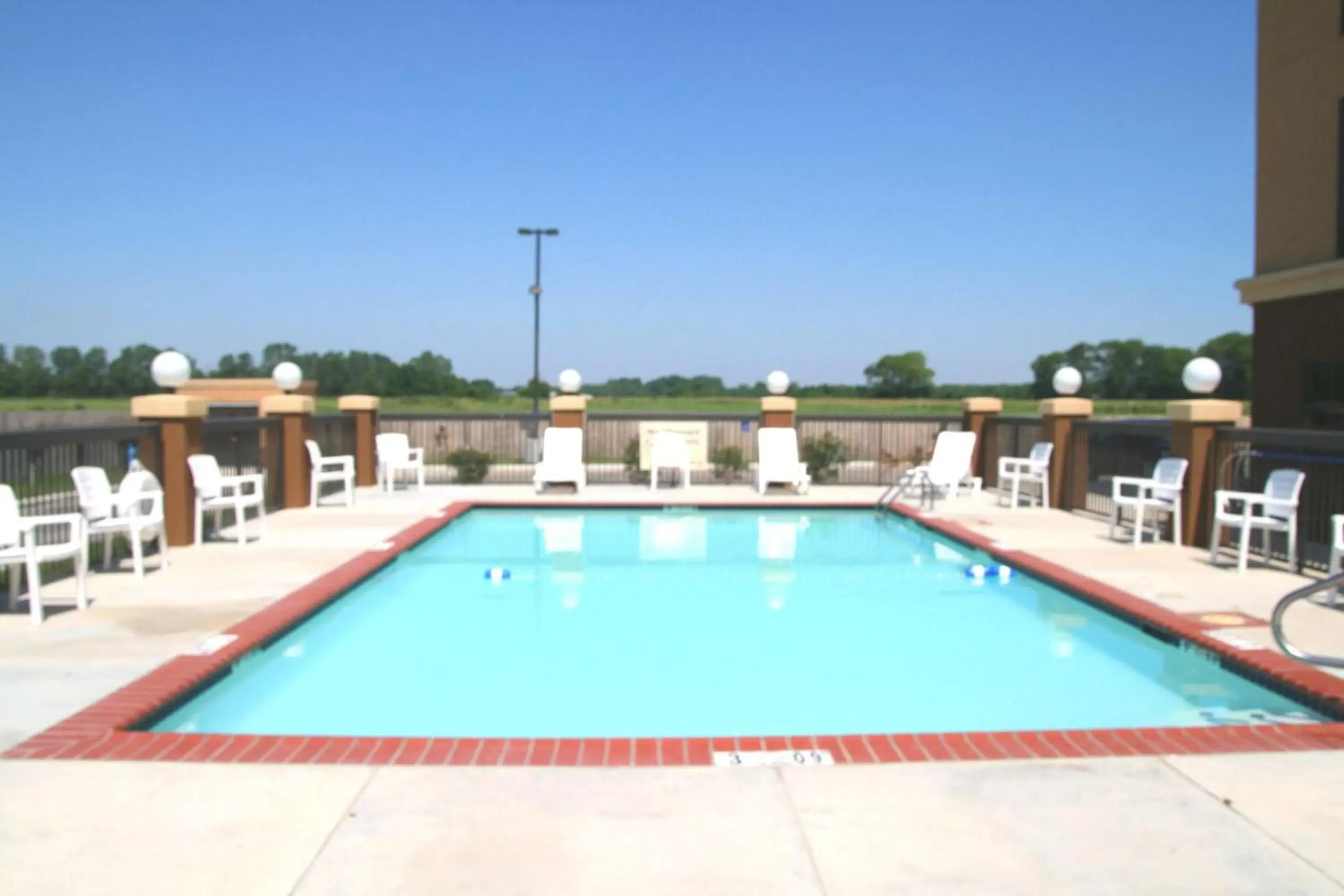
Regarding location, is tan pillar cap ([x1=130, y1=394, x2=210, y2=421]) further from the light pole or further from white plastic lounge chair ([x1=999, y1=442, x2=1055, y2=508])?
the light pole

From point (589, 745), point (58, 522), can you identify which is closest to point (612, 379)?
point (58, 522)

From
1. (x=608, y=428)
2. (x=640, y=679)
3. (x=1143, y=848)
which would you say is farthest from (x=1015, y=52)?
(x=1143, y=848)

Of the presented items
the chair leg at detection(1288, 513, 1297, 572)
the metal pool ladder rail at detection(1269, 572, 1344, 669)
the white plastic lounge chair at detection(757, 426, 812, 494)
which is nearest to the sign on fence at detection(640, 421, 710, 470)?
the white plastic lounge chair at detection(757, 426, 812, 494)

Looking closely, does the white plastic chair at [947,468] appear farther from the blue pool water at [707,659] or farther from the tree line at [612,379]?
the tree line at [612,379]

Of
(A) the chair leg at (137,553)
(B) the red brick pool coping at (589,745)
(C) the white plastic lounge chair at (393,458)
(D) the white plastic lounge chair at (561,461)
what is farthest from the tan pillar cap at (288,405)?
(B) the red brick pool coping at (589,745)

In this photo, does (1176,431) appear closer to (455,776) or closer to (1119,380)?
(455,776)

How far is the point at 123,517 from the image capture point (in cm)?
873

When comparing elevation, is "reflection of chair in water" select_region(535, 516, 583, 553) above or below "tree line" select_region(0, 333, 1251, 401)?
below

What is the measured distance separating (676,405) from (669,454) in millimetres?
19702

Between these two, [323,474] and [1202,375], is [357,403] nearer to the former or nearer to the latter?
[323,474]

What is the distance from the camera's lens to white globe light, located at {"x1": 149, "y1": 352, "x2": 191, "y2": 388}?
9.80 m

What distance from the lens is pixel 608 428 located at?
19.0 metres

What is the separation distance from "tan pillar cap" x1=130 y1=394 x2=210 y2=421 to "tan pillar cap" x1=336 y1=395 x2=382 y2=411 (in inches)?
218

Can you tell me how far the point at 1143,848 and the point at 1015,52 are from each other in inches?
810
